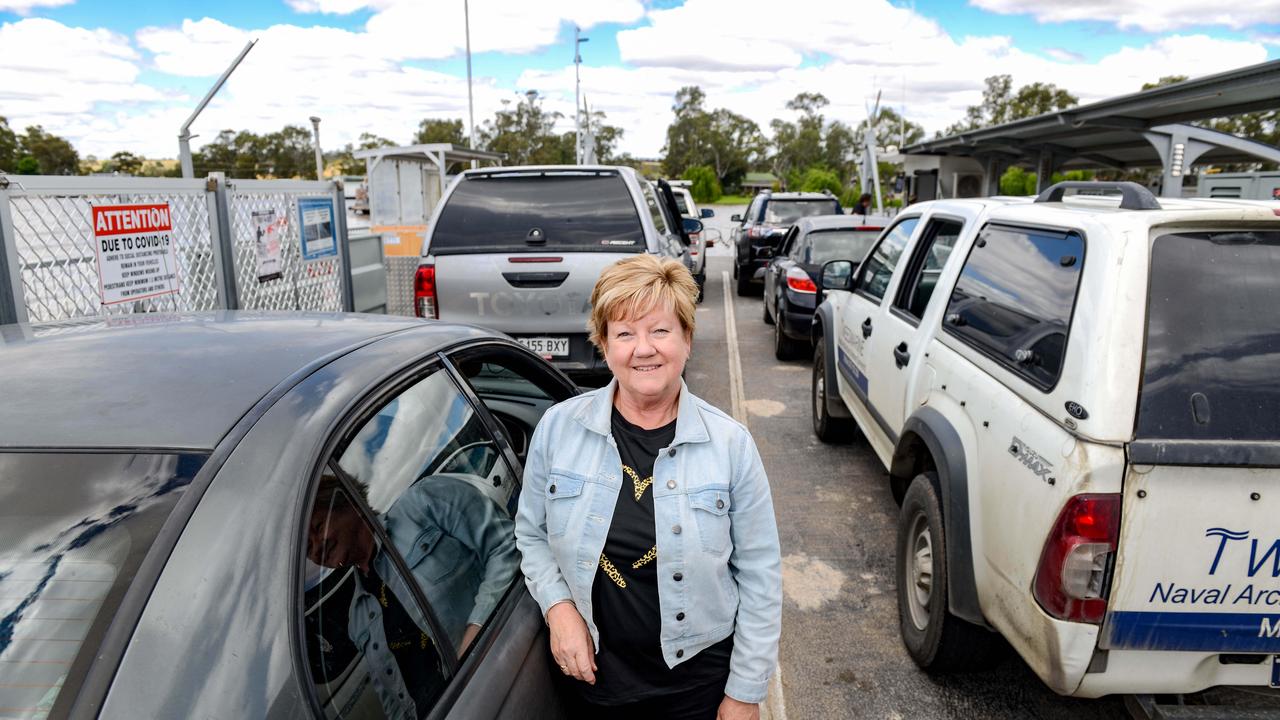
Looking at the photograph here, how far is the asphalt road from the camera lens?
10.5 ft

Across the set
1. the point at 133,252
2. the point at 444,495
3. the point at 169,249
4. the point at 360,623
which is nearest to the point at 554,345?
the point at 169,249

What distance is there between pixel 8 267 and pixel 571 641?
3.66 meters

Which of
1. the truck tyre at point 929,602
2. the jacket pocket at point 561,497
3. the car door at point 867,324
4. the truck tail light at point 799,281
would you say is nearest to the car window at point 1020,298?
the truck tyre at point 929,602

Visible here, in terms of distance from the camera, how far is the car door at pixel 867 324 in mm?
4844

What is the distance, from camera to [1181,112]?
1360cm

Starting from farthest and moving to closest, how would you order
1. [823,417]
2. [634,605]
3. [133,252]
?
[823,417] < [133,252] < [634,605]

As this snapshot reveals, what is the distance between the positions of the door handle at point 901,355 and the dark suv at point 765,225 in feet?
32.0

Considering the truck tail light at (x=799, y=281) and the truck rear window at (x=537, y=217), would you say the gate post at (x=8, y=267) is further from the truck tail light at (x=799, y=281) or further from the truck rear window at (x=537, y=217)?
the truck tail light at (x=799, y=281)

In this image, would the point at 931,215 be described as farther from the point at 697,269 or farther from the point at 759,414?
the point at 697,269

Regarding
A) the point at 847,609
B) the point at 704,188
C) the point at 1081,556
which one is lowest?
the point at 847,609

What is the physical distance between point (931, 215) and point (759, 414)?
298cm

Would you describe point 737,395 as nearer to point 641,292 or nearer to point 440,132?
point 641,292

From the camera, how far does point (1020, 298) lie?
3.07 metres

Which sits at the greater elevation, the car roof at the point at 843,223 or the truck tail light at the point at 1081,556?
the car roof at the point at 843,223
